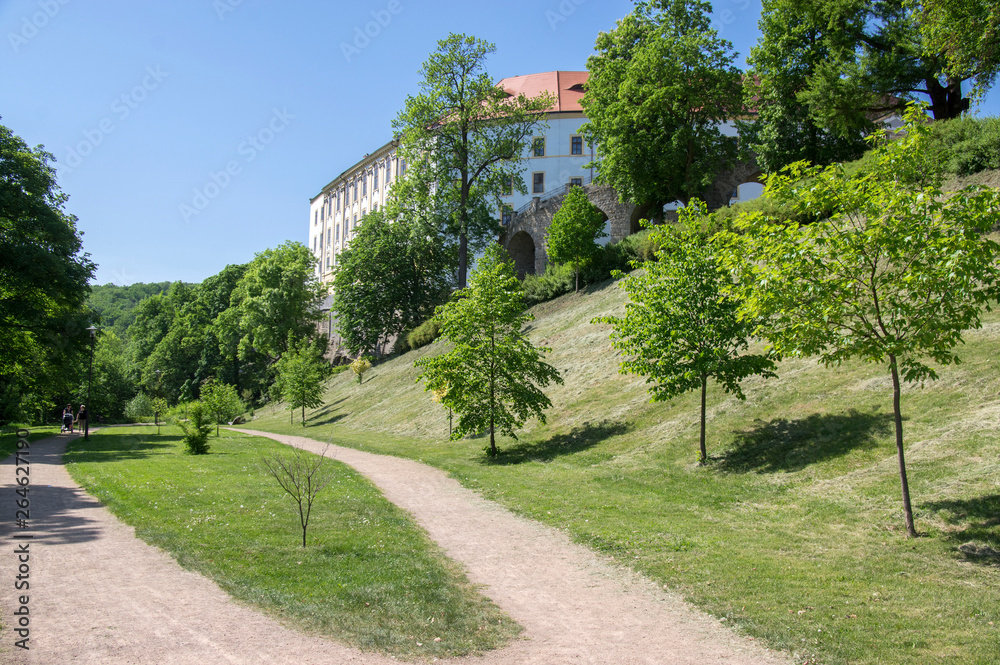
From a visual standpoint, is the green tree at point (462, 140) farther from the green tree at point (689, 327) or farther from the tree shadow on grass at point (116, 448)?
the green tree at point (689, 327)

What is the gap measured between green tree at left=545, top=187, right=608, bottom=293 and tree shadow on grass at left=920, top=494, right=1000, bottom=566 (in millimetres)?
29794

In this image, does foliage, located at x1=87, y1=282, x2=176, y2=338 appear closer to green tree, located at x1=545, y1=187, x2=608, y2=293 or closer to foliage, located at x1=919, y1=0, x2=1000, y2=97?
green tree, located at x1=545, y1=187, x2=608, y2=293

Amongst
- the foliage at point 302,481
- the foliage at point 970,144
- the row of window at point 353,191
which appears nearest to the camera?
the foliage at point 302,481

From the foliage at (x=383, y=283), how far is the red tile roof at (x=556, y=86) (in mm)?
21867

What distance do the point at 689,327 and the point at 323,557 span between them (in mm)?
10130

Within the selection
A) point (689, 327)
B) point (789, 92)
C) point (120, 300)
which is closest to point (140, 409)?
point (689, 327)

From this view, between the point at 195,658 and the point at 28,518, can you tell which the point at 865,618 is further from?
the point at 28,518

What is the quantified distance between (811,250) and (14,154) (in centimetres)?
2950

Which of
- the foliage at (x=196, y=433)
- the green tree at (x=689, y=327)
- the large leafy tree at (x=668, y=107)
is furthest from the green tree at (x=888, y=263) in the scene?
the large leafy tree at (x=668, y=107)

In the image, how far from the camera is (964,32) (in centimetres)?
2217

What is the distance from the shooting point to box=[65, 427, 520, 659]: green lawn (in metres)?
6.47

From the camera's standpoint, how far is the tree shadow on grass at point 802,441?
1323 cm

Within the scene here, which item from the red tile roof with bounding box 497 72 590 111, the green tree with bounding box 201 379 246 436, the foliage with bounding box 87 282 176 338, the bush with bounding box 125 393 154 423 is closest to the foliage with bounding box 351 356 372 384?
the green tree with bounding box 201 379 246 436

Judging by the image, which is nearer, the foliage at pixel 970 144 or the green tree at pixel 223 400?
the foliage at pixel 970 144
